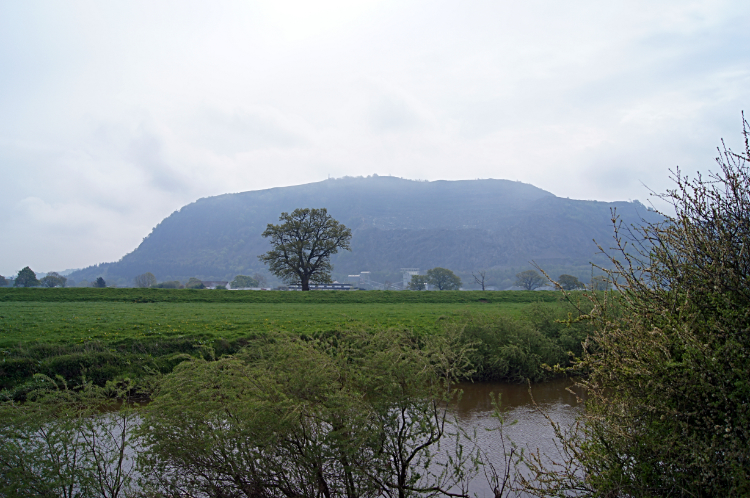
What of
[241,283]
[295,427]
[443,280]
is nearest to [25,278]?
[241,283]

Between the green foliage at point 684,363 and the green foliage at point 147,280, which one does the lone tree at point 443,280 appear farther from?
the green foliage at point 684,363

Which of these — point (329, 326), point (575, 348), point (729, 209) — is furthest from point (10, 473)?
point (575, 348)

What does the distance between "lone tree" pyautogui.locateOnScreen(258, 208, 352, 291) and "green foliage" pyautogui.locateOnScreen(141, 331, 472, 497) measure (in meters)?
39.2

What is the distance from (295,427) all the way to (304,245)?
4136cm

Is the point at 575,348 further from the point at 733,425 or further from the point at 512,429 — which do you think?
the point at 733,425

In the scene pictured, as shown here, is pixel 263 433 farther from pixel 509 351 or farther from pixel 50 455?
pixel 509 351

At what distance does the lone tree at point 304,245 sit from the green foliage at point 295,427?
129ft

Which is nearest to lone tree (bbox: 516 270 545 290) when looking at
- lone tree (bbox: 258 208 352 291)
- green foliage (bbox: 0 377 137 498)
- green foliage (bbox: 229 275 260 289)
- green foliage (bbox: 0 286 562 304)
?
green foliage (bbox: 0 286 562 304)

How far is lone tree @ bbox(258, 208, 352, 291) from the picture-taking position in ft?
148

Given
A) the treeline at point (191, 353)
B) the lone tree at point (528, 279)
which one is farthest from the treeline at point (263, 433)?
the lone tree at point (528, 279)

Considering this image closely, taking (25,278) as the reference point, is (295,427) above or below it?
below

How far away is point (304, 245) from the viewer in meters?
45.6

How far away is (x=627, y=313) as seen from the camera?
5109mm

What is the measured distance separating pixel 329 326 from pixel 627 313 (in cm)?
1569
